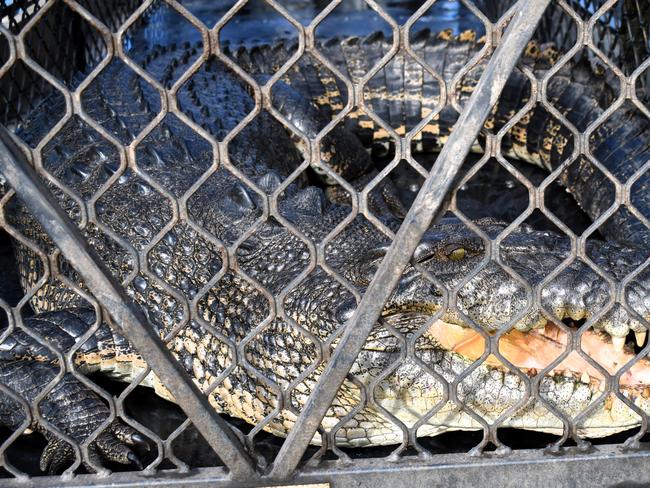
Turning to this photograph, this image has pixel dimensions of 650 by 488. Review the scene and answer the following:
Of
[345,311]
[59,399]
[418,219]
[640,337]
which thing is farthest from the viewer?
[59,399]

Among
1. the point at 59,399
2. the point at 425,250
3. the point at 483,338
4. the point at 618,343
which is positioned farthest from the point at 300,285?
the point at 618,343

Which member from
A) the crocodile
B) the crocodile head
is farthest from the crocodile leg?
the crocodile head

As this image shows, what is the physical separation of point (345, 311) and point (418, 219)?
0.76 m

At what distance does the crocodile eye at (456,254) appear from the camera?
6.98ft

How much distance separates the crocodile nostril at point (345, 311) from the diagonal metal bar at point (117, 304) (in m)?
0.61

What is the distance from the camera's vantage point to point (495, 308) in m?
2.02

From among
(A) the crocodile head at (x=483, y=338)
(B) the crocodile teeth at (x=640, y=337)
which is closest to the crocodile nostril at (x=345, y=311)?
(A) the crocodile head at (x=483, y=338)

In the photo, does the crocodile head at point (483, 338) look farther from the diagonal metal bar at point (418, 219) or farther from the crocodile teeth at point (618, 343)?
the diagonal metal bar at point (418, 219)

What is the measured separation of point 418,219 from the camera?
4.85 ft

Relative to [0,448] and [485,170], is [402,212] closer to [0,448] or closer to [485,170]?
[485,170]

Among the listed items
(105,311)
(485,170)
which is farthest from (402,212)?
(105,311)

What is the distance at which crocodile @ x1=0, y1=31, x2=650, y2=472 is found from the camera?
165 cm

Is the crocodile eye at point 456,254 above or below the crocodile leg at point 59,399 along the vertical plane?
above

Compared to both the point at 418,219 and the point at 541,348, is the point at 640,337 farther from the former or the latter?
the point at 418,219
